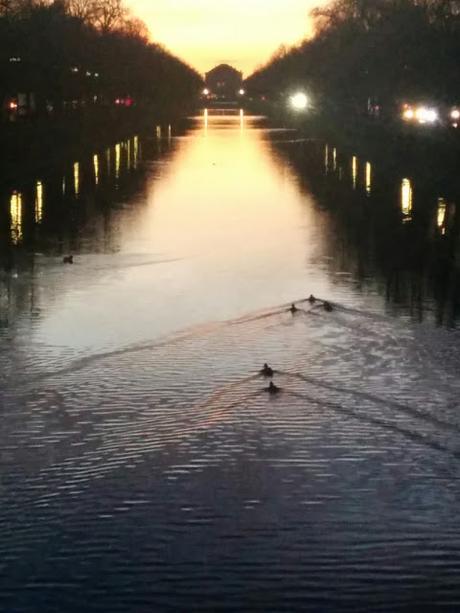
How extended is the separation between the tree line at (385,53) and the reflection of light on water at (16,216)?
16.3m

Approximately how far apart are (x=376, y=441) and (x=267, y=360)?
286 cm

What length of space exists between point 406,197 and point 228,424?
21.5m

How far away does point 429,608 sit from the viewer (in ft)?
20.4

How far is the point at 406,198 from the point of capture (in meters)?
30.0

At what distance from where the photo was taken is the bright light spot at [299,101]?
431 feet

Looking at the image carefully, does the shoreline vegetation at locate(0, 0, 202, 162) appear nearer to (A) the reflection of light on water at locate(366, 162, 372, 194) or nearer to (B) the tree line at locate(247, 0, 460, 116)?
(A) the reflection of light on water at locate(366, 162, 372, 194)

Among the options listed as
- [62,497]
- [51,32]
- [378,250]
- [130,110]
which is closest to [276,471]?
[62,497]

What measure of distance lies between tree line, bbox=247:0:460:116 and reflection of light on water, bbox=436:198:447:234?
12.6 metres

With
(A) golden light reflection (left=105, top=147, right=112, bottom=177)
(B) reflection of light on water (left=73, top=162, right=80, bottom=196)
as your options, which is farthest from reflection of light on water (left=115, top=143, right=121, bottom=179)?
(B) reflection of light on water (left=73, top=162, right=80, bottom=196)

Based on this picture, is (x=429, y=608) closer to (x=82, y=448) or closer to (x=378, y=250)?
(x=82, y=448)

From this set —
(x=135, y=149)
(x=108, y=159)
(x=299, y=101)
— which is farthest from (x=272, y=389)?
(x=299, y=101)

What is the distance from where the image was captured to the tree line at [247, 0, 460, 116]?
1665 inches

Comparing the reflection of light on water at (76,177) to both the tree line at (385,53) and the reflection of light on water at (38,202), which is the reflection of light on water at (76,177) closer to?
the reflection of light on water at (38,202)

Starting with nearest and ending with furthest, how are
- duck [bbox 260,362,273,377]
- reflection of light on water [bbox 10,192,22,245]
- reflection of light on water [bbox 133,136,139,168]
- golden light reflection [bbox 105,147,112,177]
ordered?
1. duck [bbox 260,362,273,377]
2. reflection of light on water [bbox 10,192,22,245]
3. golden light reflection [bbox 105,147,112,177]
4. reflection of light on water [bbox 133,136,139,168]
